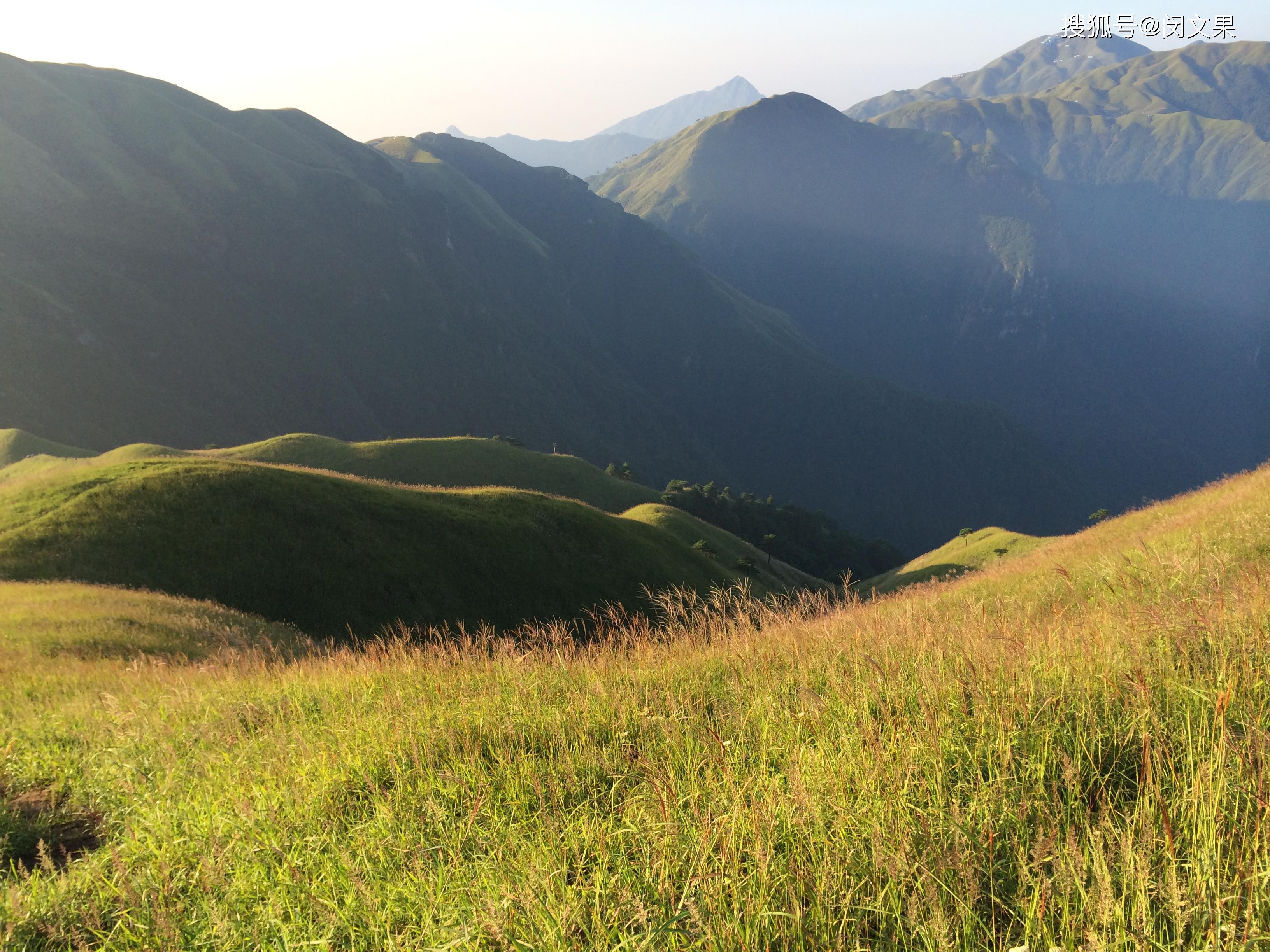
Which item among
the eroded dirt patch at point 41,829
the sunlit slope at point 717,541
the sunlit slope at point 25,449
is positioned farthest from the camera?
the sunlit slope at point 717,541

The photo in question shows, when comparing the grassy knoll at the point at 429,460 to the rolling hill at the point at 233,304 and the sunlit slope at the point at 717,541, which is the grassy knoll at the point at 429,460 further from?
the rolling hill at the point at 233,304

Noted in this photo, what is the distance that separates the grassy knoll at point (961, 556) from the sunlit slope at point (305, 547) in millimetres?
23152

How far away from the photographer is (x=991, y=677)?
4.36 m

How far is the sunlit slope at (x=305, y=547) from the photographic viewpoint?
83.8 ft

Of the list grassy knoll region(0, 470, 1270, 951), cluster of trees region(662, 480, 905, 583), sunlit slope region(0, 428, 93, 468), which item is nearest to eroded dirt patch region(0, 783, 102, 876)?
grassy knoll region(0, 470, 1270, 951)

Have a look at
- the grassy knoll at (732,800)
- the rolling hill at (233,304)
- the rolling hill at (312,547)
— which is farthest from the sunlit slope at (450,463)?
the grassy knoll at (732,800)

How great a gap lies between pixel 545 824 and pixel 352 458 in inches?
2321

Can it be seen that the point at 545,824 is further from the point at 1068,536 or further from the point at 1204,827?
the point at 1068,536

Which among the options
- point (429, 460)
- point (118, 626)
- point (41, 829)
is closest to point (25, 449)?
point (429, 460)

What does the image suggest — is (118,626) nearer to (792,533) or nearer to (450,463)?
(450,463)

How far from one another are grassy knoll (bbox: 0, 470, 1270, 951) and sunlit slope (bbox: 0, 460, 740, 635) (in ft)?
70.9

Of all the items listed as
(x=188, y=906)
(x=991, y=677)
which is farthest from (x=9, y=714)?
(x=991, y=677)

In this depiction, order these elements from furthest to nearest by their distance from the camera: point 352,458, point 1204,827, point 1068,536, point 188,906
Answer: point 352,458 → point 1068,536 → point 188,906 → point 1204,827

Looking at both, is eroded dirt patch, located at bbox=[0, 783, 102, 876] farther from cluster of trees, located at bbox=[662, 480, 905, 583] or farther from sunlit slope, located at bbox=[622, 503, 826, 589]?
cluster of trees, located at bbox=[662, 480, 905, 583]
